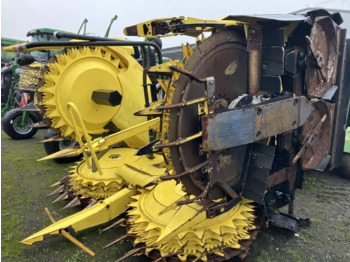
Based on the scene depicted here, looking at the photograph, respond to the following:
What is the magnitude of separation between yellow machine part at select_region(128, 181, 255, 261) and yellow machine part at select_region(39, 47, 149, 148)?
63.9 inches

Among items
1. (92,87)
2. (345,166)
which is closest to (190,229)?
→ (92,87)

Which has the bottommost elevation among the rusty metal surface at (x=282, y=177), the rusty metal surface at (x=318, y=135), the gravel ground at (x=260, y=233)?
the gravel ground at (x=260, y=233)

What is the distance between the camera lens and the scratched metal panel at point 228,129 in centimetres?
172

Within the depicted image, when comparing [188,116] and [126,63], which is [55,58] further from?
[188,116]

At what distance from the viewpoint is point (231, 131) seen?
1.79 m

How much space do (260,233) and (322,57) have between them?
1721mm

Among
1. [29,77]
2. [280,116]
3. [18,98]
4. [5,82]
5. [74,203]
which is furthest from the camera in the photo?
[5,82]

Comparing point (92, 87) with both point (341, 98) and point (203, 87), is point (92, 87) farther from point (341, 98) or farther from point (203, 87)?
point (341, 98)

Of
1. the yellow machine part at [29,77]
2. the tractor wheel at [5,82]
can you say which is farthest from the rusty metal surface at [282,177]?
the tractor wheel at [5,82]

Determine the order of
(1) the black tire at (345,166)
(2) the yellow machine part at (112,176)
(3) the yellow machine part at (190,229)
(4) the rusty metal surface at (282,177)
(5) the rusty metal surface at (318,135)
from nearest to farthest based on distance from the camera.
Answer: (3) the yellow machine part at (190,229) → (4) the rusty metal surface at (282,177) → (5) the rusty metal surface at (318,135) → (2) the yellow machine part at (112,176) → (1) the black tire at (345,166)

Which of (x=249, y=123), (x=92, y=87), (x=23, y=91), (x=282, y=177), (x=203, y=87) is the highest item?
(x=203, y=87)

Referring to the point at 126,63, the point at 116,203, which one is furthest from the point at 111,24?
the point at 116,203

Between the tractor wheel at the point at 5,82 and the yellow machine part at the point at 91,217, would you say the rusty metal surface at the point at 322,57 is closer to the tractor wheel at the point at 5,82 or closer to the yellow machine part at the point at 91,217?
the yellow machine part at the point at 91,217

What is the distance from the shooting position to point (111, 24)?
478cm
